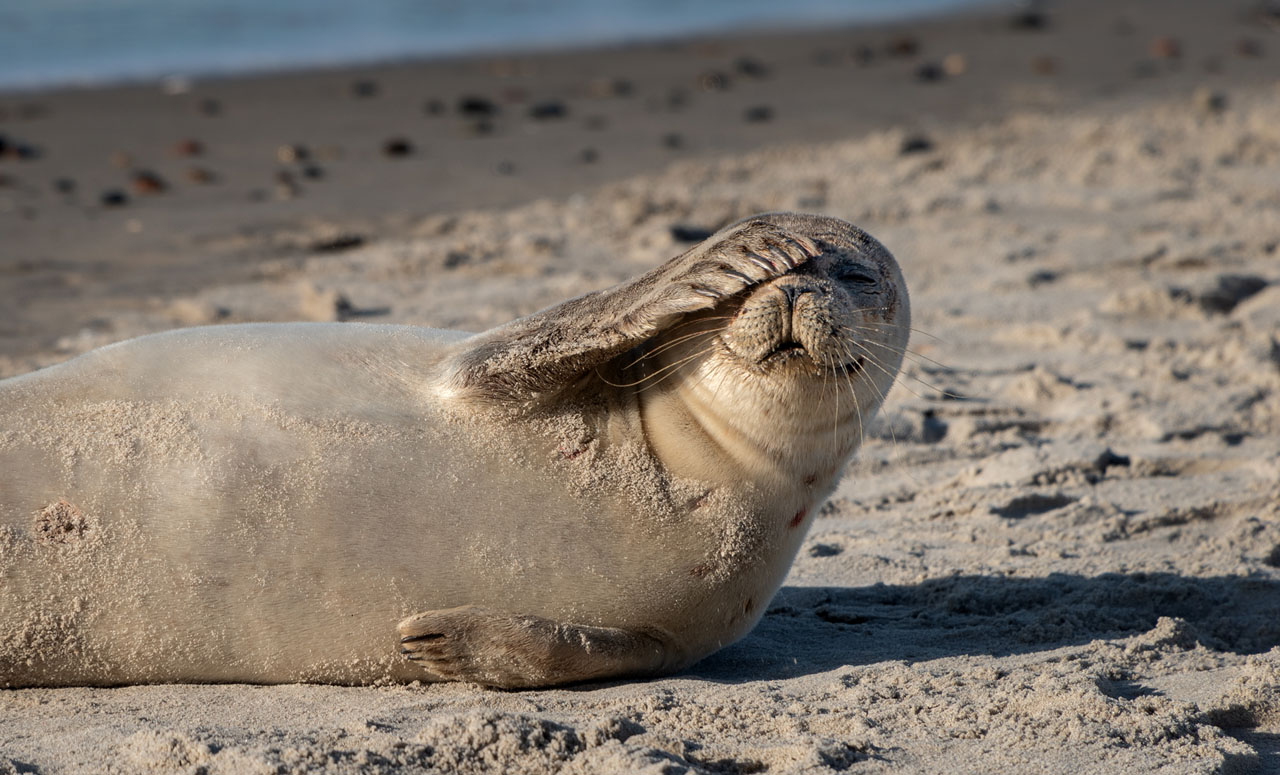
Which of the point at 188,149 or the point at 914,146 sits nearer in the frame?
the point at 914,146

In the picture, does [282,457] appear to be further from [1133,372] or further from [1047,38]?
[1047,38]

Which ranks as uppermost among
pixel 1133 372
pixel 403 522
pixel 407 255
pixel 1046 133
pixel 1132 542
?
pixel 1046 133

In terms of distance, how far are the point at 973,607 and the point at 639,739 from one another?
131 cm

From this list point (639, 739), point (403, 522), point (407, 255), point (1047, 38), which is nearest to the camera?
point (639, 739)

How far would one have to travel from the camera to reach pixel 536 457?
9.96ft

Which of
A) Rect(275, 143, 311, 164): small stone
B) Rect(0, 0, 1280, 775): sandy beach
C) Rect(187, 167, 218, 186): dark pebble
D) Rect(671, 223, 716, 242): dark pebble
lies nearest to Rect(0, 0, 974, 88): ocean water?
Rect(0, 0, 1280, 775): sandy beach

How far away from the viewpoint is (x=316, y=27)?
19.6 m

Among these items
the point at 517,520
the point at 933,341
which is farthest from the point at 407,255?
the point at 517,520

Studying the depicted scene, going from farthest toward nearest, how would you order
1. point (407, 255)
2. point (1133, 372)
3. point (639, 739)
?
point (407, 255), point (1133, 372), point (639, 739)

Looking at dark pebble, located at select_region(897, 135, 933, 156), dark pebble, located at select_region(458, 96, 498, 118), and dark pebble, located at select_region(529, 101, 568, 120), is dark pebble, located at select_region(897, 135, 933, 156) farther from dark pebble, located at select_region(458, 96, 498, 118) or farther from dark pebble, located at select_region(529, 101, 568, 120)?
dark pebble, located at select_region(458, 96, 498, 118)

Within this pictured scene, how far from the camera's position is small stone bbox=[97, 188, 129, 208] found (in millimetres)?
8539

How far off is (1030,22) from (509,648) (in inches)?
606

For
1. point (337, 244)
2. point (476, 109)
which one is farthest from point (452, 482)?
point (476, 109)

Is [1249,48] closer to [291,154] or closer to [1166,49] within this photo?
[1166,49]
